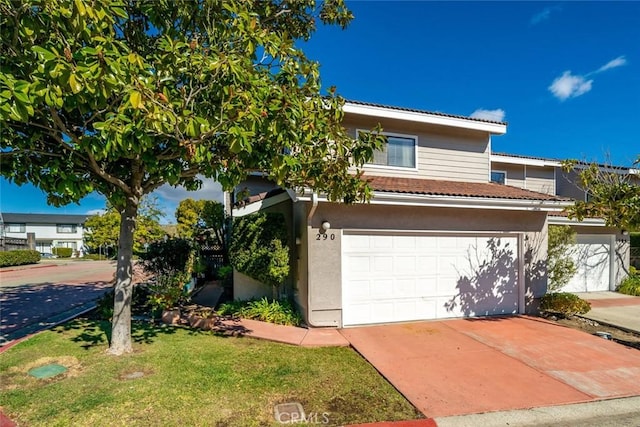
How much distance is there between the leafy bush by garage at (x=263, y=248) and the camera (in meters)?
8.62

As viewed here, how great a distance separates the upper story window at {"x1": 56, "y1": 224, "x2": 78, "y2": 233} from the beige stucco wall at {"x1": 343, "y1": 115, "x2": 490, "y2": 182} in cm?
6329

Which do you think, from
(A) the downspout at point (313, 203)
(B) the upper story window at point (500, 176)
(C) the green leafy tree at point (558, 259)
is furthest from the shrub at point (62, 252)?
(C) the green leafy tree at point (558, 259)

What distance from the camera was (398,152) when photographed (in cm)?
1122

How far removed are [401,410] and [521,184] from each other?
16.9 metres

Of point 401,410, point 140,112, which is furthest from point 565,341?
point 140,112

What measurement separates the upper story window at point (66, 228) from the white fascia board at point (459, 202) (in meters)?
64.6

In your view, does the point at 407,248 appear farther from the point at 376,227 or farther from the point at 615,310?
the point at 615,310

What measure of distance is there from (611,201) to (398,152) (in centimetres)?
564

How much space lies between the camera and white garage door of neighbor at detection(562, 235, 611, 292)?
556 inches

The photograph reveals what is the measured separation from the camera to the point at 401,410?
454cm

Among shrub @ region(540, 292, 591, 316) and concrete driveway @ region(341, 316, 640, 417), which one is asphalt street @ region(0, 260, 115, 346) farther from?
shrub @ region(540, 292, 591, 316)

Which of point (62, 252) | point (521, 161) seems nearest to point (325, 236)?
point (521, 161)

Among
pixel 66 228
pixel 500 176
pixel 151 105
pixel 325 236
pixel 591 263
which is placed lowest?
pixel 591 263

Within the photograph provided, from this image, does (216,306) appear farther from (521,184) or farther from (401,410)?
(521,184)
